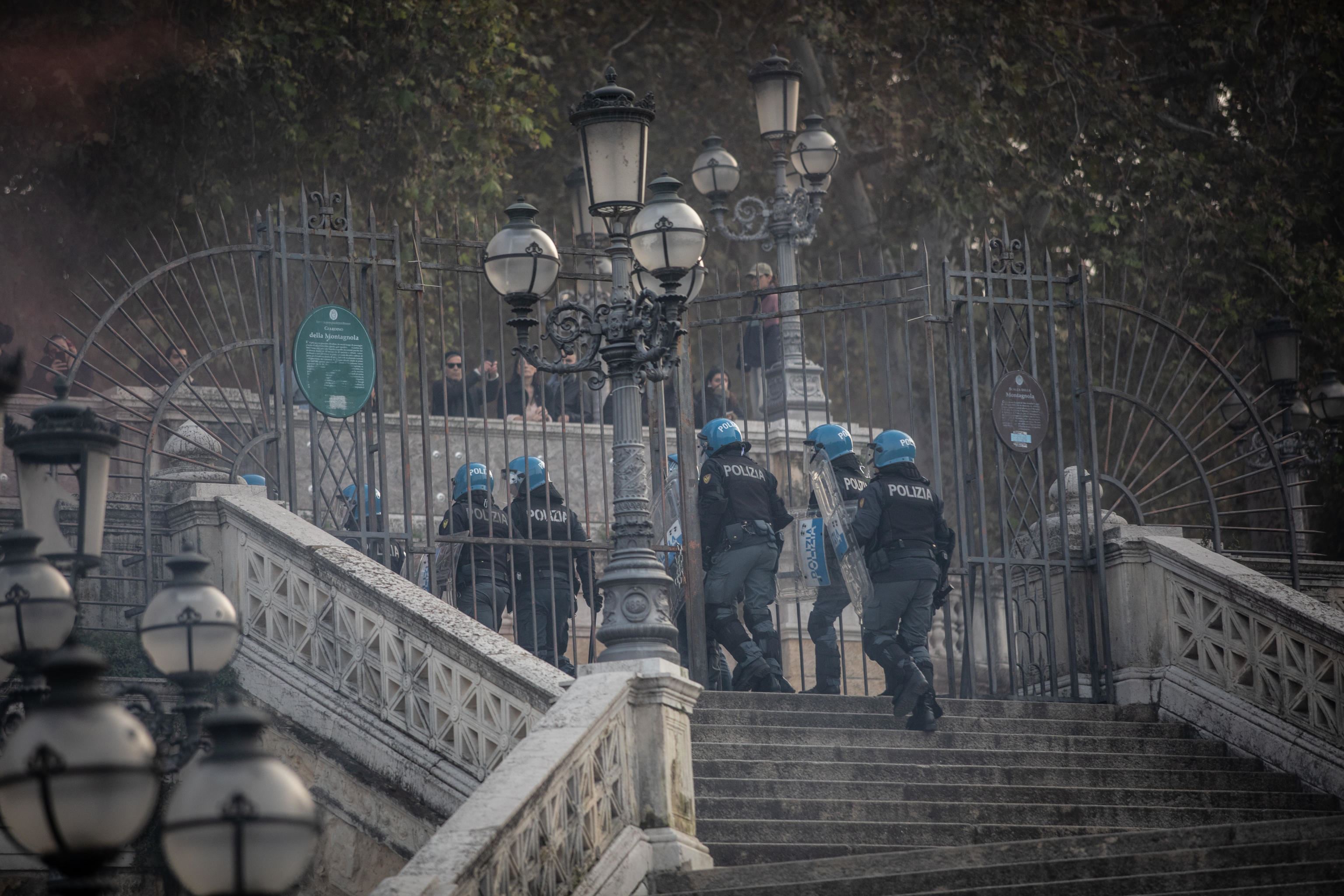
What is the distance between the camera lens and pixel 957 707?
12461 millimetres

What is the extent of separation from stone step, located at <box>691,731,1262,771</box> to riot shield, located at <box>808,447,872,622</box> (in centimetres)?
115

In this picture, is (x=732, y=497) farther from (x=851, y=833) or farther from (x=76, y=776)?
(x=76, y=776)

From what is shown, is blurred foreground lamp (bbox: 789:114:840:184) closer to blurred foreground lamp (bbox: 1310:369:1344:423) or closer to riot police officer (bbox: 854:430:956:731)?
blurred foreground lamp (bbox: 1310:369:1344:423)

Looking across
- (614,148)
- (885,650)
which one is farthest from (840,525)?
(614,148)

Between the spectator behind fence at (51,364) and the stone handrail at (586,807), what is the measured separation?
5931 mm

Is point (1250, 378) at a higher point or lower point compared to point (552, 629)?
higher

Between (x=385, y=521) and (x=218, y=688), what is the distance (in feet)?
5.89

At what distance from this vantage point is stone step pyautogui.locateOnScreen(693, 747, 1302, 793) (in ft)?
35.8

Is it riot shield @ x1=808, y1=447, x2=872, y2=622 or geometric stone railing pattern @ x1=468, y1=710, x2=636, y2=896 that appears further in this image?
riot shield @ x1=808, y1=447, x2=872, y2=622

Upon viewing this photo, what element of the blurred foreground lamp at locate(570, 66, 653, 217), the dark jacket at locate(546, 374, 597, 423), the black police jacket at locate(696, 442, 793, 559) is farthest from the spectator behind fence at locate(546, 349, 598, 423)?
the blurred foreground lamp at locate(570, 66, 653, 217)

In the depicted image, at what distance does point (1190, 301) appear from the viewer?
2245 centimetres

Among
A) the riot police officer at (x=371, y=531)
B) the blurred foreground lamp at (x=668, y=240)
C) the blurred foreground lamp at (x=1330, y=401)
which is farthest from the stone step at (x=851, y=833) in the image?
the blurred foreground lamp at (x=1330, y=401)

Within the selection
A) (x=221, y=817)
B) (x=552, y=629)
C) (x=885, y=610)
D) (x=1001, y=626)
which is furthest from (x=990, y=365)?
(x=221, y=817)

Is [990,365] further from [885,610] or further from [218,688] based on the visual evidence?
[218,688]
